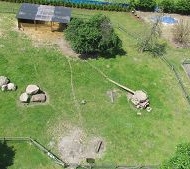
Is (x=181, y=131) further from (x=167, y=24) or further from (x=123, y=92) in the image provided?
(x=167, y=24)

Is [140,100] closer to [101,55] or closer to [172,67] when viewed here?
[172,67]

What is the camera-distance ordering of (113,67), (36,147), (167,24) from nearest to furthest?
(36,147), (113,67), (167,24)

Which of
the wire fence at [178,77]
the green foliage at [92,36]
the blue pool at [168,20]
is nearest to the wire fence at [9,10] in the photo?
the green foliage at [92,36]

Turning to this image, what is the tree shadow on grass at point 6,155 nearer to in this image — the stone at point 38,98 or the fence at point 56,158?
the fence at point 56,158

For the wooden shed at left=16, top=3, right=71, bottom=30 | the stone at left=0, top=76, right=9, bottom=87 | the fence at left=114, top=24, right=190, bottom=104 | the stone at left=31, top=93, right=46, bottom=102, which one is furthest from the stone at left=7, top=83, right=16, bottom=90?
the fence at left=114, top=24, right=190, bottom=104

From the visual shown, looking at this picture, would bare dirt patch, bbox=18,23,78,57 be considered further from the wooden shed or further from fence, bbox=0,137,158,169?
fence, bbox=0,137,158,169

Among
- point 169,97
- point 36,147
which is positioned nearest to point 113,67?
point 169,97
